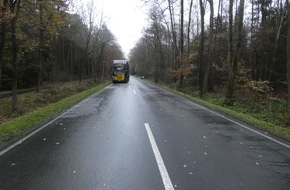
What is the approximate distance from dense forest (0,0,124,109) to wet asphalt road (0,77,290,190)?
9413 mm

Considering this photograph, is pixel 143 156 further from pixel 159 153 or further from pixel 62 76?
pixel 62 76

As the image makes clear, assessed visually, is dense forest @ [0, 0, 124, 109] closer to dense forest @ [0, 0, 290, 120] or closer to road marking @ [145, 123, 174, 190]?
dense forest @ [0, 0, 290, 120]

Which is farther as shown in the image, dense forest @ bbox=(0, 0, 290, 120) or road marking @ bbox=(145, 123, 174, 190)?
dense forest @ bbox=(0, 0, 290, 120)

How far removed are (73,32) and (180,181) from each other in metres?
59.6

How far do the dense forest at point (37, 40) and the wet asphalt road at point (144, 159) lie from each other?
9.41 metres

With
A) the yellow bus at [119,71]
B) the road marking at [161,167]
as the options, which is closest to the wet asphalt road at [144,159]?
the road marking at [161,167]

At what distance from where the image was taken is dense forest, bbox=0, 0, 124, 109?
18812 mm

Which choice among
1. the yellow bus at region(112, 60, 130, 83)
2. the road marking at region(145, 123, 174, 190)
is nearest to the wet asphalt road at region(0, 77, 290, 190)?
the road marking at region(145, 123, 174, 190)

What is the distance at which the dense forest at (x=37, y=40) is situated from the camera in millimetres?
18812

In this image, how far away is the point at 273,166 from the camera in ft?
22.3

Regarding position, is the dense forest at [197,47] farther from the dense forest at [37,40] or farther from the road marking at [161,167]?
the road marking at [161,167]

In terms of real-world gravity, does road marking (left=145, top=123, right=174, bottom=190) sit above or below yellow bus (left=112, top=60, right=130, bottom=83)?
below

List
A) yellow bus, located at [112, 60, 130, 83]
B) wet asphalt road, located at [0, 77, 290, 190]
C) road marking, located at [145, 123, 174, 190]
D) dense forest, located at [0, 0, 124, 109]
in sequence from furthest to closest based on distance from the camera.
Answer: yellow bus, located at [112, 60, 130, 83], dense forest, located at [0, 0, 124, 109], wet asphalt road, located at [0, 77, 290, 190], road marking, located at [145, 123, 174, 190]

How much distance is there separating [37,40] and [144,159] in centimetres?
2497
